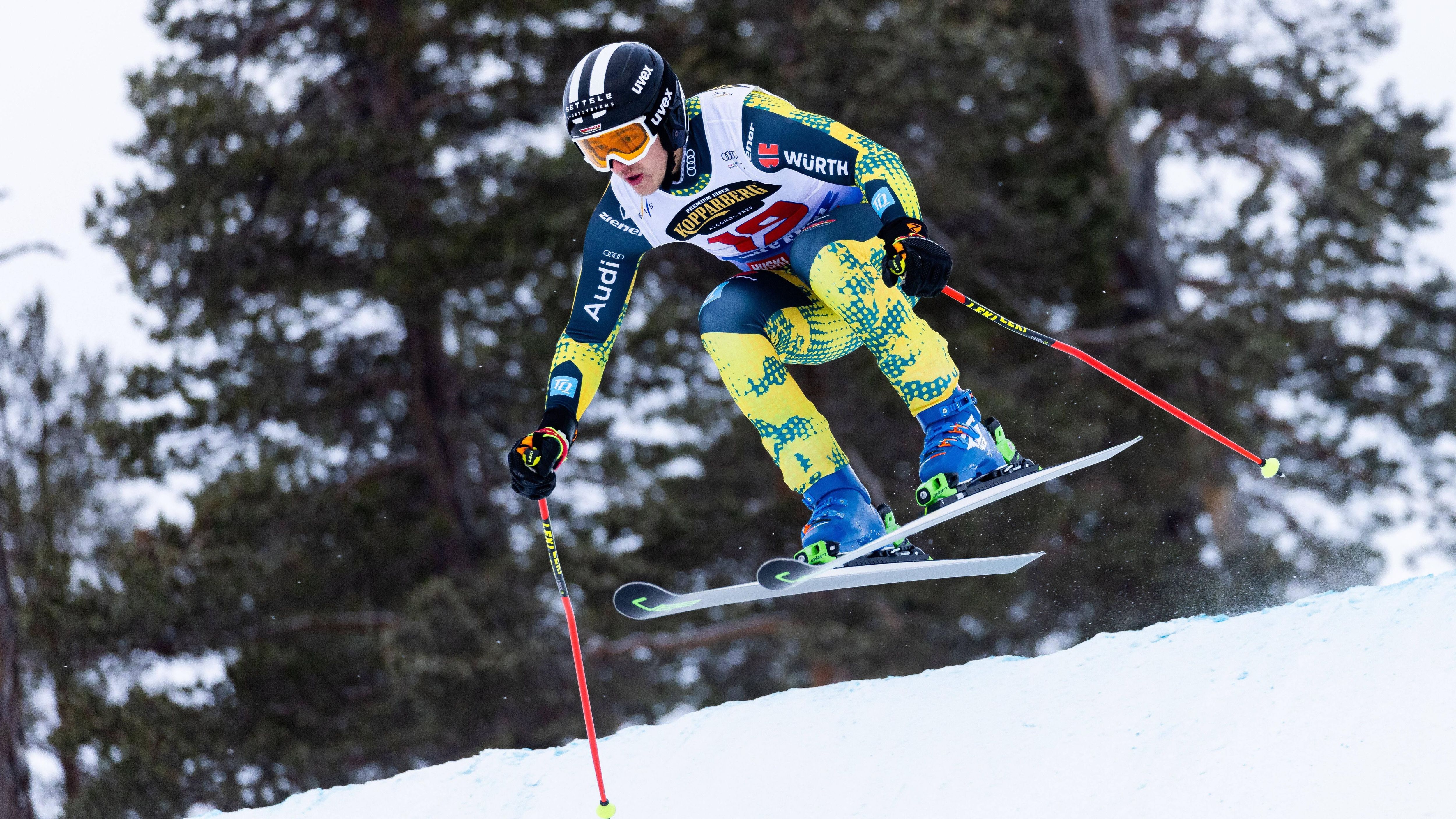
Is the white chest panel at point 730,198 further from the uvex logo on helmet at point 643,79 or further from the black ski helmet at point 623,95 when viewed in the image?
the uvex logo on helmet at point 643,79

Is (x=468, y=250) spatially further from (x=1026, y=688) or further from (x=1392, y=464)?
(x=1392, y=464)

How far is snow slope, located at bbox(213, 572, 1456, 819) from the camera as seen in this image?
3453 mm

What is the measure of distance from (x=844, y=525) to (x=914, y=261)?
984mm

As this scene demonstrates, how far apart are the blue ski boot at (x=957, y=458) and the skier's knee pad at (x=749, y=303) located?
0.61 metres

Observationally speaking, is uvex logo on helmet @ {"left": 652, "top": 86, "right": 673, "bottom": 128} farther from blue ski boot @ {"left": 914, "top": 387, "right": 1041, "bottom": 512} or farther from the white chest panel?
blue ski boot @ {"left": 914, "top": 387, "right": 1041, "bottom": 512}

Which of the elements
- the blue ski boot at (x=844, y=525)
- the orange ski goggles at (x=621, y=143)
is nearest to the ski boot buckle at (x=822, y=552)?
the blue ski boot at (x=844, y=525)

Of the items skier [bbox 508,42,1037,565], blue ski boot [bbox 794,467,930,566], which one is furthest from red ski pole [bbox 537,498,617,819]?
blue ski boot [bbox 794,467,930,566]

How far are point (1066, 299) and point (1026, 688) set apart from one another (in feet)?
28.2

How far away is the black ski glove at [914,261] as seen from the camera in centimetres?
383

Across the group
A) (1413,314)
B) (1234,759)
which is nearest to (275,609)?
(1234,759)

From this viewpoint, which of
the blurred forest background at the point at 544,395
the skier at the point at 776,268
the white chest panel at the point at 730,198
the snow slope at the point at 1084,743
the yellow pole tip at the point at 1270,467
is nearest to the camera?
the snow slope at the point at 1084,743

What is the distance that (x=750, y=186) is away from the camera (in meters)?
4.11

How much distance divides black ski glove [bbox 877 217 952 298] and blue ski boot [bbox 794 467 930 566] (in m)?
0.79

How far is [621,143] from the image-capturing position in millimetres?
3926
